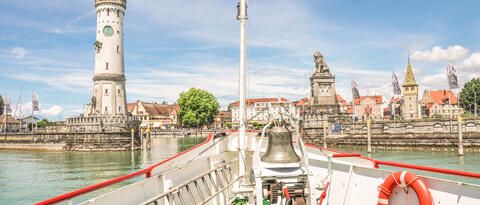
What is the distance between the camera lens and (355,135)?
69.0 metres

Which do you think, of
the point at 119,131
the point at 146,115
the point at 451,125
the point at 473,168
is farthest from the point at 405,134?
the point at 146,115

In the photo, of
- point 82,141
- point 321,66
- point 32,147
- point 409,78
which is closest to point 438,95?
point 409,78

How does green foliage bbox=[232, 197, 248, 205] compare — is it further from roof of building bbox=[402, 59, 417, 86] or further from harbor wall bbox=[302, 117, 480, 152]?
roof of building bbox=[402, 59, 417, 86]

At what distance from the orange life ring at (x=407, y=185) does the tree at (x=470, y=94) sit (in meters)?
108

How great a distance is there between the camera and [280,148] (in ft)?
35.0

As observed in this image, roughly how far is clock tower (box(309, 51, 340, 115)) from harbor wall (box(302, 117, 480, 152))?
13133 millimetres

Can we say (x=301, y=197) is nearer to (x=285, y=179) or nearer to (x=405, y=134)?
(x=285, y=179)

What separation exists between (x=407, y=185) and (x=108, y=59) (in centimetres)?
6645

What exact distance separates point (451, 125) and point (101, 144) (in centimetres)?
5125

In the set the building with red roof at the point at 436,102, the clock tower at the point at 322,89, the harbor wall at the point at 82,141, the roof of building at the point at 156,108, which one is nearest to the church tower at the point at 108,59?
the harbor wall at the point at 82,141

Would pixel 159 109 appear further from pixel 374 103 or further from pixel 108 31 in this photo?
pixel 108 31

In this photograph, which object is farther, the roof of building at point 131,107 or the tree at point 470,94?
the roof of building at point 131,107

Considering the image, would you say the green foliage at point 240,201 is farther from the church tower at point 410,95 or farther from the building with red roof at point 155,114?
the building with red roof at point 155,114

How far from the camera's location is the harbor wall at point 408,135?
5081 centimetres
